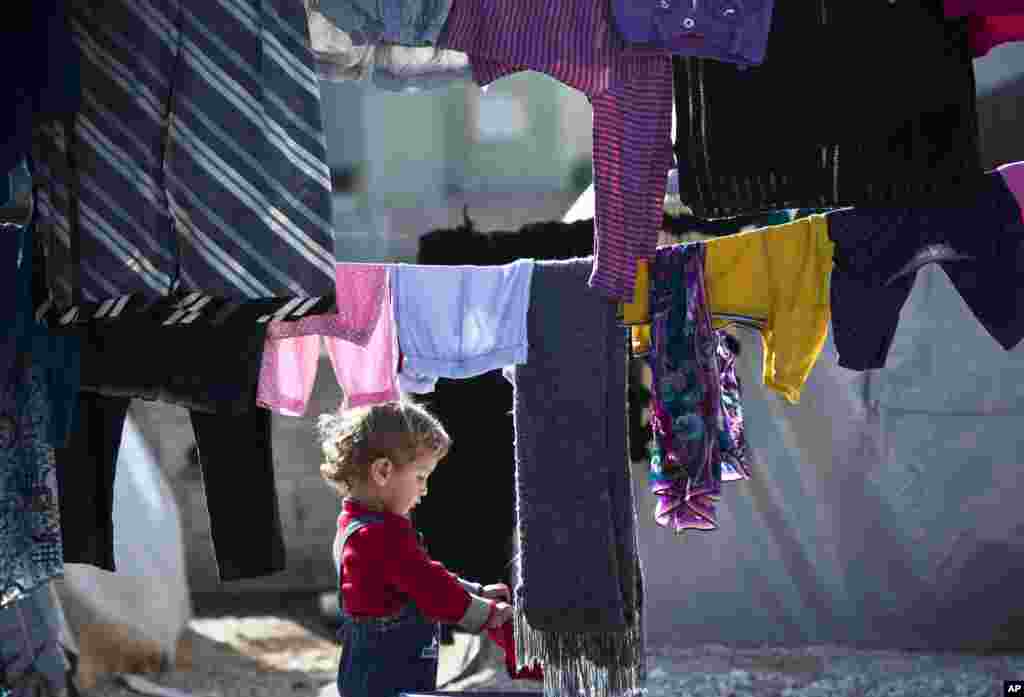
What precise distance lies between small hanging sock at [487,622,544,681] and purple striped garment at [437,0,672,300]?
80 centimetres

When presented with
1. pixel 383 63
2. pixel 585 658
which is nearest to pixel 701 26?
pixel 383 63

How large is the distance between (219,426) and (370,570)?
21.8 inches

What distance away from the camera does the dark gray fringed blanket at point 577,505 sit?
318 cm

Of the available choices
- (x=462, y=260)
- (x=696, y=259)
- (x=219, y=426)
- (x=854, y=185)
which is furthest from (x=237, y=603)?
(x=854, y=185)

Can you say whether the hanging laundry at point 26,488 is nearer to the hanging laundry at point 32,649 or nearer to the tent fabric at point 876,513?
the hanging laundry at point 32,649

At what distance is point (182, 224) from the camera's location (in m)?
2.82

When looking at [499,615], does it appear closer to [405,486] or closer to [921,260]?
[405,486]

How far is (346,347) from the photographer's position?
11.4 feet

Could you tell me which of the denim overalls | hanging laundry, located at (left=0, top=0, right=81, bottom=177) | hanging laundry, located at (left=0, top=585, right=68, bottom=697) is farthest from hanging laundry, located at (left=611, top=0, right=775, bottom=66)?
hanging laundry, located at (left=0, top=585, right=68, bottom=697)

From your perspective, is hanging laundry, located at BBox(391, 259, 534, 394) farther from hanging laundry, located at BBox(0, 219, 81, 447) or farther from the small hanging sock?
hanging laundry, located at BBox(0, 219, 81, 447)

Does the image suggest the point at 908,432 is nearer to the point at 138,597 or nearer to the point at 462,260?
the point at 462,260

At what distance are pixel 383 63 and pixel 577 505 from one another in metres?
1.12

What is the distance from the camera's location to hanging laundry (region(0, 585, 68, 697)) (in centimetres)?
462

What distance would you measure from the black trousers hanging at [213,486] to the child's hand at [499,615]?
1.99 ft
